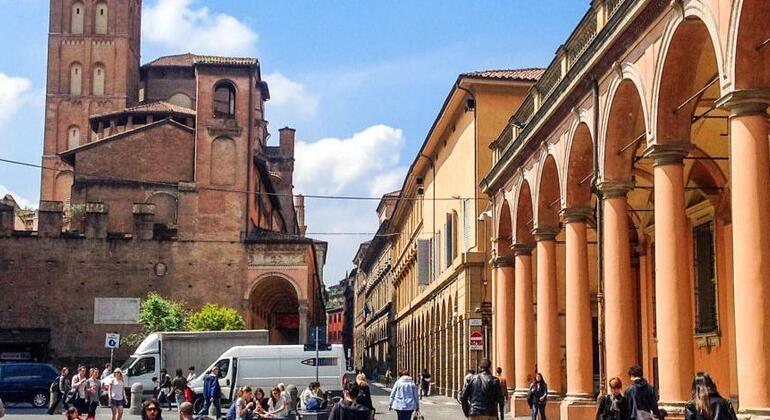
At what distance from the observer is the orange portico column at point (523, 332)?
2577 cm

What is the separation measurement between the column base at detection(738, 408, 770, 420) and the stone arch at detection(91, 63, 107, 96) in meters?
75.0

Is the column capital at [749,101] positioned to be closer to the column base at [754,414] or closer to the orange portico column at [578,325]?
the column base at [754,414]

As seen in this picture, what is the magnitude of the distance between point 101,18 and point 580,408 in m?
69.7

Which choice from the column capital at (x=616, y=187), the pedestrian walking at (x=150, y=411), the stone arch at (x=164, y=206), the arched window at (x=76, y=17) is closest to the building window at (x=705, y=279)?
the column capital at (x=616, y=187)

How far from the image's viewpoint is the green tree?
49.1m

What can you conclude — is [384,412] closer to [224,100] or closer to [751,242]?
[751,242]

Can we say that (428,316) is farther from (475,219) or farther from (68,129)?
(68,129)

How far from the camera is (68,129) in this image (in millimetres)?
82375

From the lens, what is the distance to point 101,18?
82.0 metres

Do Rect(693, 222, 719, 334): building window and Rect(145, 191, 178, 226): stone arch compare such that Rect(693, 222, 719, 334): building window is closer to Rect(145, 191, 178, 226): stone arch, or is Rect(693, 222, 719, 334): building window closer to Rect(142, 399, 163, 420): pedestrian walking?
Rect(142, 399, 163, 420): pedestrian walking

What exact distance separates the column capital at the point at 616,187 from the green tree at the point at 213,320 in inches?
1307

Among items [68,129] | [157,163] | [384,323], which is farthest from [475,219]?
[68,129]

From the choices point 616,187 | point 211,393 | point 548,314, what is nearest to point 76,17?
point 211,393

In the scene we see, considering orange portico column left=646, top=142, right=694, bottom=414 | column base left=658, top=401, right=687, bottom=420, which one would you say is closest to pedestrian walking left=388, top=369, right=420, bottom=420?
orange portico column left=646, top=142, right=694, bottom=414
